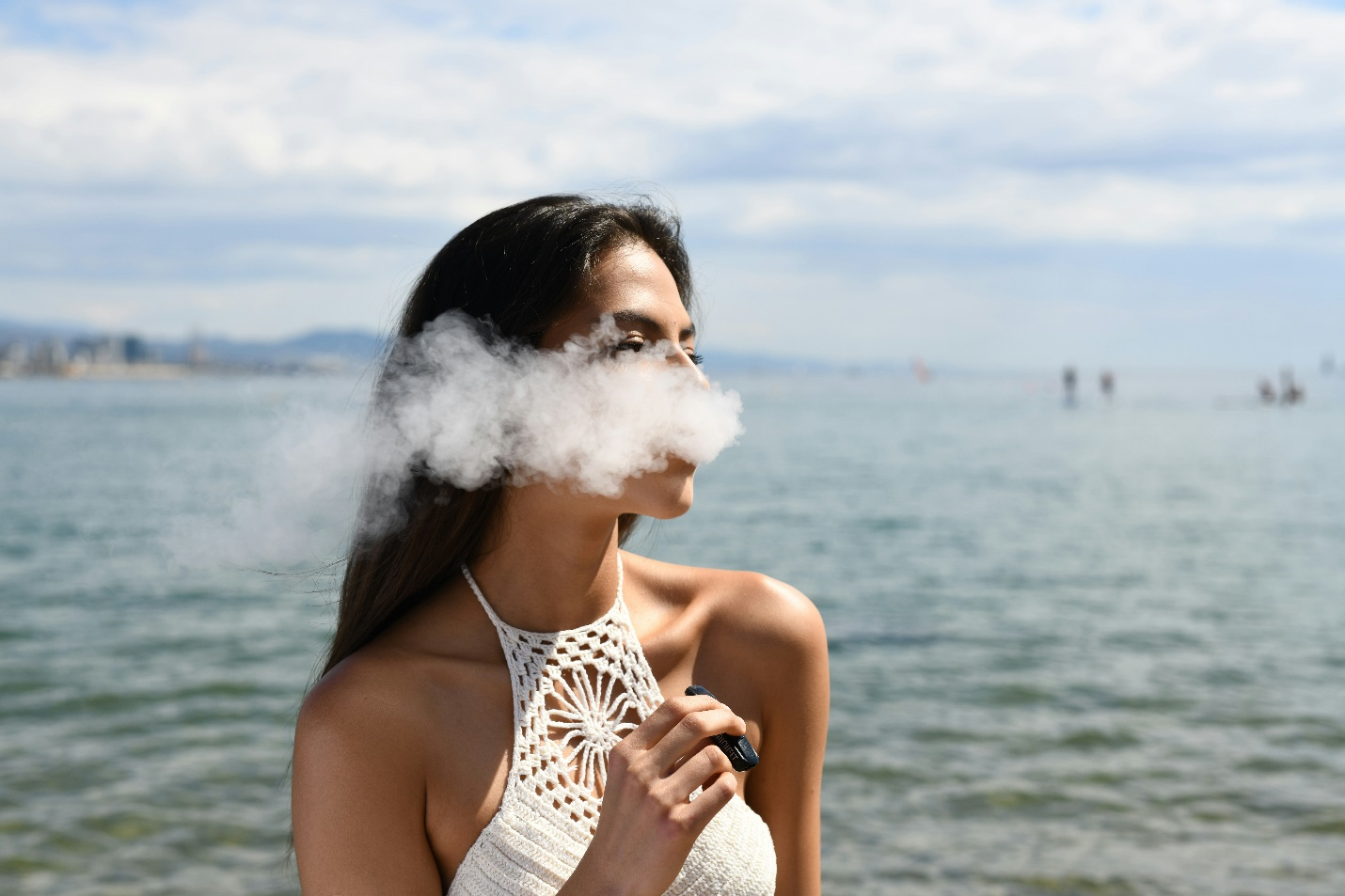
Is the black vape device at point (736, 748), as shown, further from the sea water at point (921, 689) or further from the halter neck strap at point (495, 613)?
the sea water at point (921, 689)

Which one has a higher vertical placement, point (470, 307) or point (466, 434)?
point (470, 307)

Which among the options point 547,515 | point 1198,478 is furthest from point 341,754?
point 1198,478

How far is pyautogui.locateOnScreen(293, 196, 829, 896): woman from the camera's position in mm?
2014

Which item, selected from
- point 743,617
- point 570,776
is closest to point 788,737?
point 743,617

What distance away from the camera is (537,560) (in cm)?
237

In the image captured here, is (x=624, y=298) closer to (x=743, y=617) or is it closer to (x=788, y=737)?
(x=743, y=617)

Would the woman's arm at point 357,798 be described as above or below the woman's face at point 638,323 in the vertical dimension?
below

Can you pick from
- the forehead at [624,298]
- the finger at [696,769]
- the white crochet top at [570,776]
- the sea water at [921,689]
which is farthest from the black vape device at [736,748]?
the sea water at [921,689]

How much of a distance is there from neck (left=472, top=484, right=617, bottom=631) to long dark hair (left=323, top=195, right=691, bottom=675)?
0.04 m

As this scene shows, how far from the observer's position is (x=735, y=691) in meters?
2.49

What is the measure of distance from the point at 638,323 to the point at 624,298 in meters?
0.06

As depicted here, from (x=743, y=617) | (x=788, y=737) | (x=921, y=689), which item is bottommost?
(x=921, y=689)

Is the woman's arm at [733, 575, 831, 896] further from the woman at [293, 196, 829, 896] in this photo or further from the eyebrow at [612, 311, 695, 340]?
the eyebrow at [612, 311, 695, 340]

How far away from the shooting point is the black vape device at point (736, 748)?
6.44 ft
